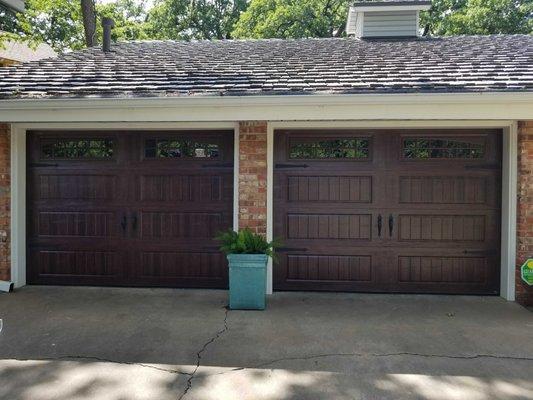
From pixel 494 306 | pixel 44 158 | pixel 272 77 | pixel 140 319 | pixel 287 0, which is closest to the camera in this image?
pixel 140 319

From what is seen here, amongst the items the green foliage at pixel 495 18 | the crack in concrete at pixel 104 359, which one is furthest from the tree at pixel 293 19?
the crack in concrete at pixel 104 359

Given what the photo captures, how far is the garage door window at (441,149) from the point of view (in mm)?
5816

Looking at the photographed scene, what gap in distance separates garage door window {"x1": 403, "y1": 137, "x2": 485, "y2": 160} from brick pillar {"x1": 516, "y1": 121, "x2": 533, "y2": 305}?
485 millimetres

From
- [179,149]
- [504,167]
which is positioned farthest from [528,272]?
[179,149]

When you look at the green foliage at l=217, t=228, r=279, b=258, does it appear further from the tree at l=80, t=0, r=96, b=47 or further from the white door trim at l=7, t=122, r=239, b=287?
the tree at l=80, t=0, r=96, b=47

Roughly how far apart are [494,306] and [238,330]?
324cm

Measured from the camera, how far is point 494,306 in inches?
211

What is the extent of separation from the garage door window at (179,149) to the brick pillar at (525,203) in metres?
3.97

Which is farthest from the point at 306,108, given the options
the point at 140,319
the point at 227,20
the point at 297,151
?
the point at 227,20

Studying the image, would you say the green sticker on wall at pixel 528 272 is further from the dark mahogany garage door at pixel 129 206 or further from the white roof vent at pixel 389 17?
the white roof vent at pixel 389 17

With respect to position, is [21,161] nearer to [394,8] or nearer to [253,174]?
[253,174]

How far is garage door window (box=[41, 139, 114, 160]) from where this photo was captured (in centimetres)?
622

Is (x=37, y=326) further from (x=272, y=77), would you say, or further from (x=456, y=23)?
(x=456, y=23)

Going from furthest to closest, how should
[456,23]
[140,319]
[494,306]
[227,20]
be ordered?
[227,20] < [456,23] < [494,306] < [140,319]
